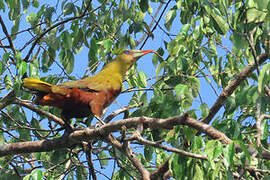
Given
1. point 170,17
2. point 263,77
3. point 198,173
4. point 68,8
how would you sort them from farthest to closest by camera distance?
point 68,8 < point 170,17 < point 198,173 < point 263,77

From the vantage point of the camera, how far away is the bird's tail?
3.33 meters

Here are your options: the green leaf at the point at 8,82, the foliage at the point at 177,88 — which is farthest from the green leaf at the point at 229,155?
the green leaf at the point at 8,82

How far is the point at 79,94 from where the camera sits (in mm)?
3783

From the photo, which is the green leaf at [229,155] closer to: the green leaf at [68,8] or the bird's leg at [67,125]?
the bird's leg at [67,125]

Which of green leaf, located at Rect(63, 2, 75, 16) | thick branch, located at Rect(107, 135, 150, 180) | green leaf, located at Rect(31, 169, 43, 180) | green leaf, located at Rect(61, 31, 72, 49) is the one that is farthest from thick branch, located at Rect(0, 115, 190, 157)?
green leaf, located at Rect(63, 2, 75, 16)

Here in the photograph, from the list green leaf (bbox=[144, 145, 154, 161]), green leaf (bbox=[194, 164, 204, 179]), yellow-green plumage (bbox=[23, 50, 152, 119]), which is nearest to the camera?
green leaf (bbox=[194, 164, 204, 179])

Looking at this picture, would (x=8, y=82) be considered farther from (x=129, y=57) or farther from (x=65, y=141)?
(x=129, y=57)

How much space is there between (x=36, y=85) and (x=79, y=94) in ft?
1.57

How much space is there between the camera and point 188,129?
2.37 meters

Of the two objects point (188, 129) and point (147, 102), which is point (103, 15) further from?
point (188, 129)

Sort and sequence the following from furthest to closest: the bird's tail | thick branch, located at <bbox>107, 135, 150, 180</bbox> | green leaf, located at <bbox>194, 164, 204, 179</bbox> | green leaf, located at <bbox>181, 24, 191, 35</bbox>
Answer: the bird's tail
green leaf, located at <bbox>181, 24, 191, 35</bbox>
thick branch, located at <bbox>107, 135, 150, 180</bbox>
green leaf, located at <bbox>194, 164, 204, 179</bbox>

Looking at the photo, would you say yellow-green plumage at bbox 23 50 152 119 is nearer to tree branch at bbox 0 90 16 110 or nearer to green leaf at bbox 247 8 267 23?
tree branch at bbox 0 90 16 110

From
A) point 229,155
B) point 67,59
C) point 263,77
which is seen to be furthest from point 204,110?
point 67,59

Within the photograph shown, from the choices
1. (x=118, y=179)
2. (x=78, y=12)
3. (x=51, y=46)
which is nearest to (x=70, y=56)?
(x=51, y=46)
